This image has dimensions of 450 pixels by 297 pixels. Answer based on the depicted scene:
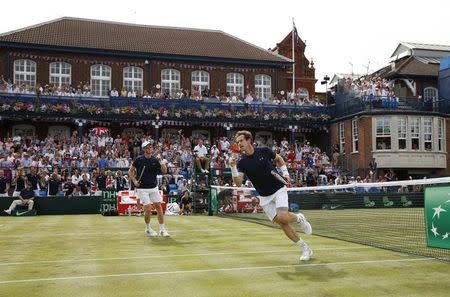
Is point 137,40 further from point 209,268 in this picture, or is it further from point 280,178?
point 209,268

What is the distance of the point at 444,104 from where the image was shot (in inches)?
1660

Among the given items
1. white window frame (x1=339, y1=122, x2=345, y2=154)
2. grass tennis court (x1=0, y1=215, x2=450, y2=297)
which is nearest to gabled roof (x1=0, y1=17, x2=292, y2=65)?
white window frame (x1=339, y1=122, x2=345, y2=154)

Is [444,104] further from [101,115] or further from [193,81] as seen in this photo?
[101,115]

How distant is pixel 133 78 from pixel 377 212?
26.9m

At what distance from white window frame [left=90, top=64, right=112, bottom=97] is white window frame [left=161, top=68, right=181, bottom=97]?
4.38m

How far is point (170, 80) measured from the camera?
44750 millimetres

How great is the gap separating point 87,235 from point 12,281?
21.4 feet

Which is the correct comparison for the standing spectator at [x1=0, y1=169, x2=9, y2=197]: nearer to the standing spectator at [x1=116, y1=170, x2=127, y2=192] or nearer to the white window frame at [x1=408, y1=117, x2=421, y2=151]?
the standing spectator at [x1=116, y1=170, x2=127, y2=192]

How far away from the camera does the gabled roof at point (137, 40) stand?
41812 millimetres

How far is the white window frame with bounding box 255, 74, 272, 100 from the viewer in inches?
1850

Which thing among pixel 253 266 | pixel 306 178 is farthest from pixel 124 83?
pixel 253 266

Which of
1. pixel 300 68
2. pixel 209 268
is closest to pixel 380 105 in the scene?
pixel 300 68

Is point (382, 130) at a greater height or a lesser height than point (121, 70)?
lesser

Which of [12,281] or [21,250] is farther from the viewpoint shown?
[21,250]
